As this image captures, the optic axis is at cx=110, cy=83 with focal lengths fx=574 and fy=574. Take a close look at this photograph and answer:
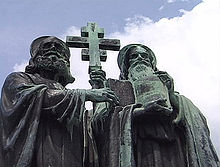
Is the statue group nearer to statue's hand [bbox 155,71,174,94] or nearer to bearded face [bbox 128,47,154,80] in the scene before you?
statue's hand [bbox 155,71,174,94]

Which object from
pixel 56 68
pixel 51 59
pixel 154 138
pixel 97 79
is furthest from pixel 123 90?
pixel 51 59

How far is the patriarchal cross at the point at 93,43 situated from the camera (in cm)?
837

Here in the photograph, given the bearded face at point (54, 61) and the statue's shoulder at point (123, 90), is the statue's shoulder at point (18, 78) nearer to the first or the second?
the bearded face at point (54, 61)

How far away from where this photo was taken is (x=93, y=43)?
8586mm

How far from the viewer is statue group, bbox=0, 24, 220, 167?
22.3ft

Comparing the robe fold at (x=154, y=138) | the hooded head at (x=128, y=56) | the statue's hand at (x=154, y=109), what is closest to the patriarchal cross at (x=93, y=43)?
the hooded head at (x=128, y=56)

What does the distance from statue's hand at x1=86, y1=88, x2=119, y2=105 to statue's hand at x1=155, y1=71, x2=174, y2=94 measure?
75 centimetres

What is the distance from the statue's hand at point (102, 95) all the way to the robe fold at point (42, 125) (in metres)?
0.09

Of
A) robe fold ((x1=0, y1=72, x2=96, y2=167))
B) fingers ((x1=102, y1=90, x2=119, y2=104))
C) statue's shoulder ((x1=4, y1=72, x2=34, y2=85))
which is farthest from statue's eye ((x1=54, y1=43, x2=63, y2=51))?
fingers ((x1=102, y1=90, x2=119, y2=104))

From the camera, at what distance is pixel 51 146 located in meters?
6.87

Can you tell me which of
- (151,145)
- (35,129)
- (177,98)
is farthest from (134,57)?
(35,129)

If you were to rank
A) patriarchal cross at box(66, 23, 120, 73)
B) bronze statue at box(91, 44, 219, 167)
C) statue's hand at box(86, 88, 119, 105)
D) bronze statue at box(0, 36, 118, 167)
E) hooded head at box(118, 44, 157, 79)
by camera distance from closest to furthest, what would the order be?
bronze statue at box(0, 36, 118, 167) → bronze statue at box(91, 44, 219, 167) → statue's hand at box(86, 88, 119, 105) → hooded head at box(118, 44, 157, 79) → patriarchal cross at box(66, 23, 120, 73)

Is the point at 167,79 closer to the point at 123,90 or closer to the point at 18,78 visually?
the point at 123,90

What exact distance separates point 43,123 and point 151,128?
135cm
